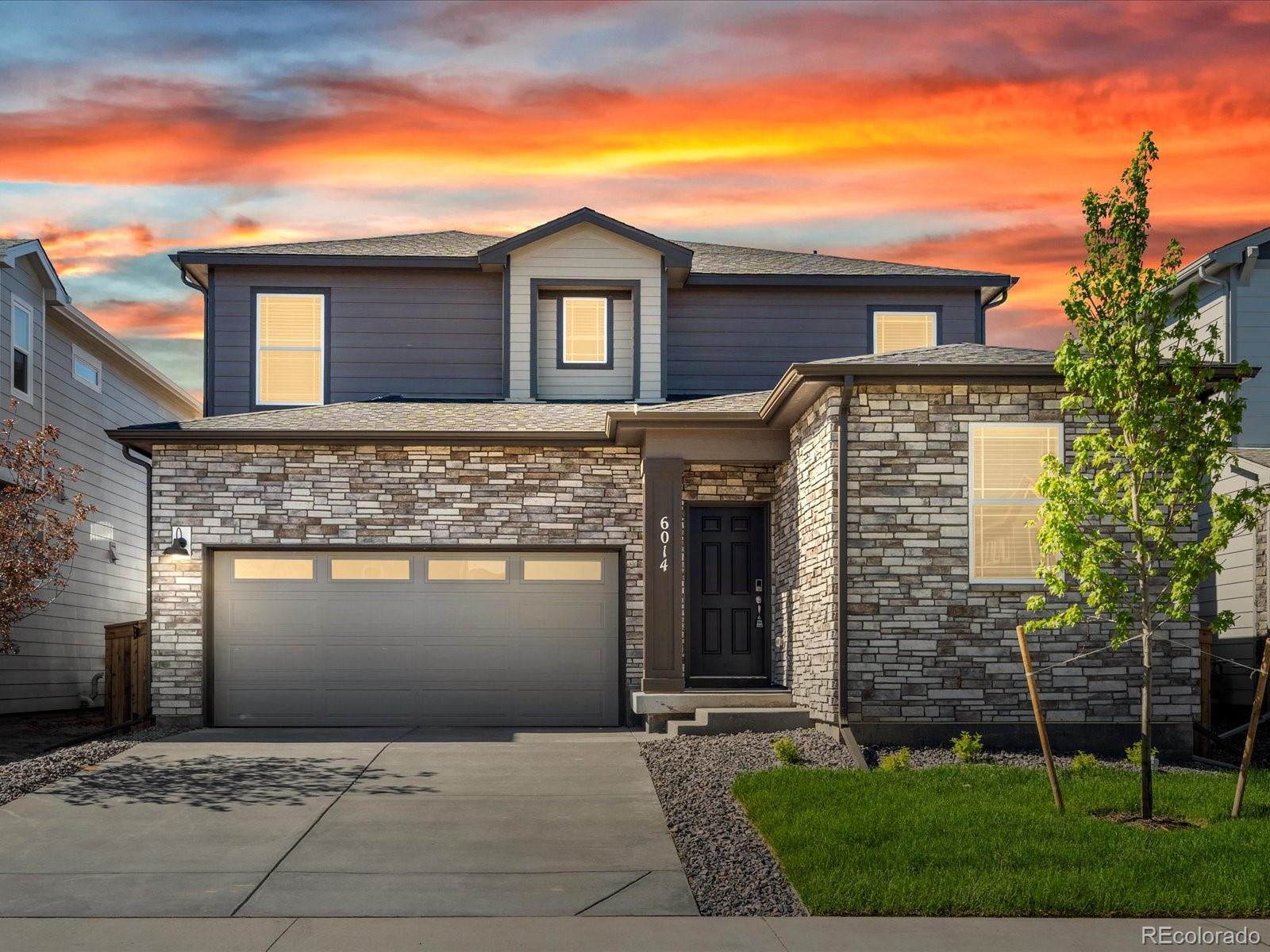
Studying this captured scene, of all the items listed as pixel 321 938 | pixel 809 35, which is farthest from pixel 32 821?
pixel 809 35

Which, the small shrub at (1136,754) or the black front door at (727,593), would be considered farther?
the black front door at (727,593)

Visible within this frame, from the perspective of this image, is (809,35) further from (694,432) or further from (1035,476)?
(1035,476)

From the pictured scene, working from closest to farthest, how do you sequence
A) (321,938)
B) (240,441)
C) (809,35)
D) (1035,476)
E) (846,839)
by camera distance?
1. (321,938)
2. (846,839)
3. (1035,476)
4. (809,35)
5. (240,441)

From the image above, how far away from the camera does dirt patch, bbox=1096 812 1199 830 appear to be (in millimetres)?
8836

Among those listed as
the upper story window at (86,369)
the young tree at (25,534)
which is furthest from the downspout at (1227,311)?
the upper story window at (86,369)

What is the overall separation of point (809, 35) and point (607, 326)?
572cm

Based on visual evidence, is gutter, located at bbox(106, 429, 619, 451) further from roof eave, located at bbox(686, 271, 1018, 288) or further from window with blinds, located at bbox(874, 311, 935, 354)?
window with blinds, located at bbox(874, 311, 935, 354)

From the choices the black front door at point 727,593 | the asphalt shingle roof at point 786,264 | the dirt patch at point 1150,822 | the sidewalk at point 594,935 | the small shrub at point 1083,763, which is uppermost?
the asphalt shingle roof at point 786,264

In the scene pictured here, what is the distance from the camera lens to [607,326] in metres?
18.3

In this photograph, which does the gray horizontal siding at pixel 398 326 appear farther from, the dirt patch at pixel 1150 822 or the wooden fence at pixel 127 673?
the dirt patch at pixel 1150 822

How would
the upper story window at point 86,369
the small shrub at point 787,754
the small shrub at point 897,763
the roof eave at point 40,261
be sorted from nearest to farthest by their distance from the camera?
the small shrub at point 897,763, the small shrub at point 787,754, the roof eave at point 40,261, the upper story window at point 86,369

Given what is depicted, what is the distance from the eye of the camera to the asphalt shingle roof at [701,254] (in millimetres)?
18516

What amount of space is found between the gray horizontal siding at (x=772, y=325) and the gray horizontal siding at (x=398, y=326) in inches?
109

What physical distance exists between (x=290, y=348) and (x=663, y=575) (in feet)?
23.5
